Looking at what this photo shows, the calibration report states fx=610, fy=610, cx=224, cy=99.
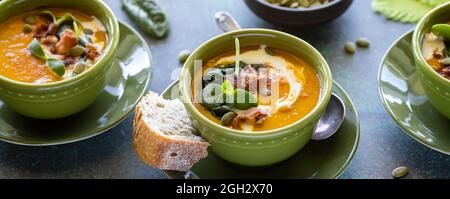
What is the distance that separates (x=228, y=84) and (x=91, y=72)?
18.0 inches

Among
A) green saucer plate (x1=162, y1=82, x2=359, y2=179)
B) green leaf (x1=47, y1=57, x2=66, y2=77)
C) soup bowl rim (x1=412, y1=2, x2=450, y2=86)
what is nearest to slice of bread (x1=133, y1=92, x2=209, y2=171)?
green saucer plate (x1=162, y1=82, x2=359, y2=179)

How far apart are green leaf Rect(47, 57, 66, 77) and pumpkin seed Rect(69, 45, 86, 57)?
0.07 meters

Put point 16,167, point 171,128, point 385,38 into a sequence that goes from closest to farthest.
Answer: point 171,128
point 16,167
point 385,38

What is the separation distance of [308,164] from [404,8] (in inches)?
38.9

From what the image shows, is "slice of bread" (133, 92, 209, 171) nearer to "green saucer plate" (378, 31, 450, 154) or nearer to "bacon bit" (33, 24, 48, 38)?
"bacon bit" (33, 24, 48, 38)

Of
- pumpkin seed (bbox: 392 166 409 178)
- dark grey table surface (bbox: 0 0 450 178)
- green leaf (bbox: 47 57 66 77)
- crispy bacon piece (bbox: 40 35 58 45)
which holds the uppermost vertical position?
crispy bacon piece (bbox: 40 35 58 45)

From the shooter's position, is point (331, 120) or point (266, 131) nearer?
point (266, 131)

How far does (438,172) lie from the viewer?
204cm

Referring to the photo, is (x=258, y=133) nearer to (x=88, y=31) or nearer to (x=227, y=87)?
(x=227, y=87)

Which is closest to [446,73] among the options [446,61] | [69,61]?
[446,61]

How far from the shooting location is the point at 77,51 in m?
2.09

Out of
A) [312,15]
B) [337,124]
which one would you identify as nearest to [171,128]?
[337,124]

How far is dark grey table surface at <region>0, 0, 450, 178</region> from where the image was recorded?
2.08m

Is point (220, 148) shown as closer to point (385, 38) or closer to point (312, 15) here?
point (312, 15)
